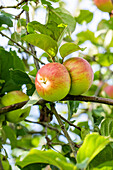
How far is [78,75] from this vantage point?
3.02 feet

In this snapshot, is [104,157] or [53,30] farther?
[53,30]

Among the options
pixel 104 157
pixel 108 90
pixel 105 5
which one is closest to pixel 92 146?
pixel 104 157

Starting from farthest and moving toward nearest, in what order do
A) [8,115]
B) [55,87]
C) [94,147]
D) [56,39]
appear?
[8,115] → [56,39] → [55,87] → [94,147]

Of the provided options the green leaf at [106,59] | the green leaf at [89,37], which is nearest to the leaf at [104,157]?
the green leaf at [106,59]

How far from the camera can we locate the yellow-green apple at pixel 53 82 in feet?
2.84

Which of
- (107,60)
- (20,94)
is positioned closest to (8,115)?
(20,94)

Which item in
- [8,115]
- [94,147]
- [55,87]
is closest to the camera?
[94,147]

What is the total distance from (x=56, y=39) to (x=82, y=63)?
13 centimetres

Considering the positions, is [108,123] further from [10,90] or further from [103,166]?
[10,90]

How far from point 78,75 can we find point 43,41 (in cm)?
16

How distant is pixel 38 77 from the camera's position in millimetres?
895

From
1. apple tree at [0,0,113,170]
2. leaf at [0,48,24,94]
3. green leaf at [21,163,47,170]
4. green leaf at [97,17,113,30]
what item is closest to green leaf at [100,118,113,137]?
apple tree at [0,0,113,170]

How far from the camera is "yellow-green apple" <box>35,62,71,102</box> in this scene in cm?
87

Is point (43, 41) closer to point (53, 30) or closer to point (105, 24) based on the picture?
point (53, 30)
